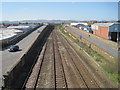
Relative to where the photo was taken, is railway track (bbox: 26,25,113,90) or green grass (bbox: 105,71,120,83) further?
green grass (bbox: 105,71,120,83)

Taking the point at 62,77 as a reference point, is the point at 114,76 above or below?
above

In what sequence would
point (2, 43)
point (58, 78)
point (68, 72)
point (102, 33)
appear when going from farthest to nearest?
point (102, 33) < point (2, 43) < point (68, 72) < point (58, 78)

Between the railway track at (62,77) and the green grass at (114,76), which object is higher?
the green grass at (114,76)

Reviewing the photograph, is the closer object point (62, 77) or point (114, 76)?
point (114, 76)

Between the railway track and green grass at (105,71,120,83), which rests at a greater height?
green grass at (105,71,120,83)

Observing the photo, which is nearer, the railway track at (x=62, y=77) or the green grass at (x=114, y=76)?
the railway track at (x=62, y=77)

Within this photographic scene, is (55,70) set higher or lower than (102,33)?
lower

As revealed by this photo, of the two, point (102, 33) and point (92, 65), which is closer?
point (92, 65)

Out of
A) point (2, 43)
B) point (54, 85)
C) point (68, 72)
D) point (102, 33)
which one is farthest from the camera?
point (102, 33)

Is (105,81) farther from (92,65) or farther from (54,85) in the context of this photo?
(92,65)

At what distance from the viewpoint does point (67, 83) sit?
1683 cm

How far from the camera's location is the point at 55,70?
854 inches

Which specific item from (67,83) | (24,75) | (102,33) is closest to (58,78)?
(67,83)

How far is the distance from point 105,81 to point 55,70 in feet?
22.2
